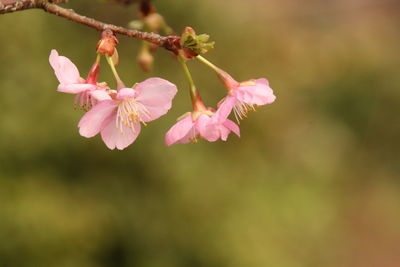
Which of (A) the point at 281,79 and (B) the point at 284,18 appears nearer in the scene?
(A) the point at 281,79

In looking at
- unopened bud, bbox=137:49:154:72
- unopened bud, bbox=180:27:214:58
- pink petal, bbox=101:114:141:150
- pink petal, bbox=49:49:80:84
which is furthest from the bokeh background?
unopened bud, bbox=180:27:214:58

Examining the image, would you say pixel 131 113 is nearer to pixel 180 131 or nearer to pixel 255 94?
pixel 180 131

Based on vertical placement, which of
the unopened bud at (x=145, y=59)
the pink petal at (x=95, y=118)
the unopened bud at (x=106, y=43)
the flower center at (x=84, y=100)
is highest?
the unopened bud at (x=145, y=59)

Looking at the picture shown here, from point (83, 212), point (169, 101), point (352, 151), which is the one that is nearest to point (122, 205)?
point (83, 212)

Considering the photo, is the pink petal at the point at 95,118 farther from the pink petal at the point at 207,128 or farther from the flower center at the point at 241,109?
the flower center at the point at 241,109

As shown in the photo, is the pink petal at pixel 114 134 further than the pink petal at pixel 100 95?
Yes

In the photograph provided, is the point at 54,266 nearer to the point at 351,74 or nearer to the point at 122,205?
the point at 122,205

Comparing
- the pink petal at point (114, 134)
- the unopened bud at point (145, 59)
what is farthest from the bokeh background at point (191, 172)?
the pink petal at point (114, 134)
